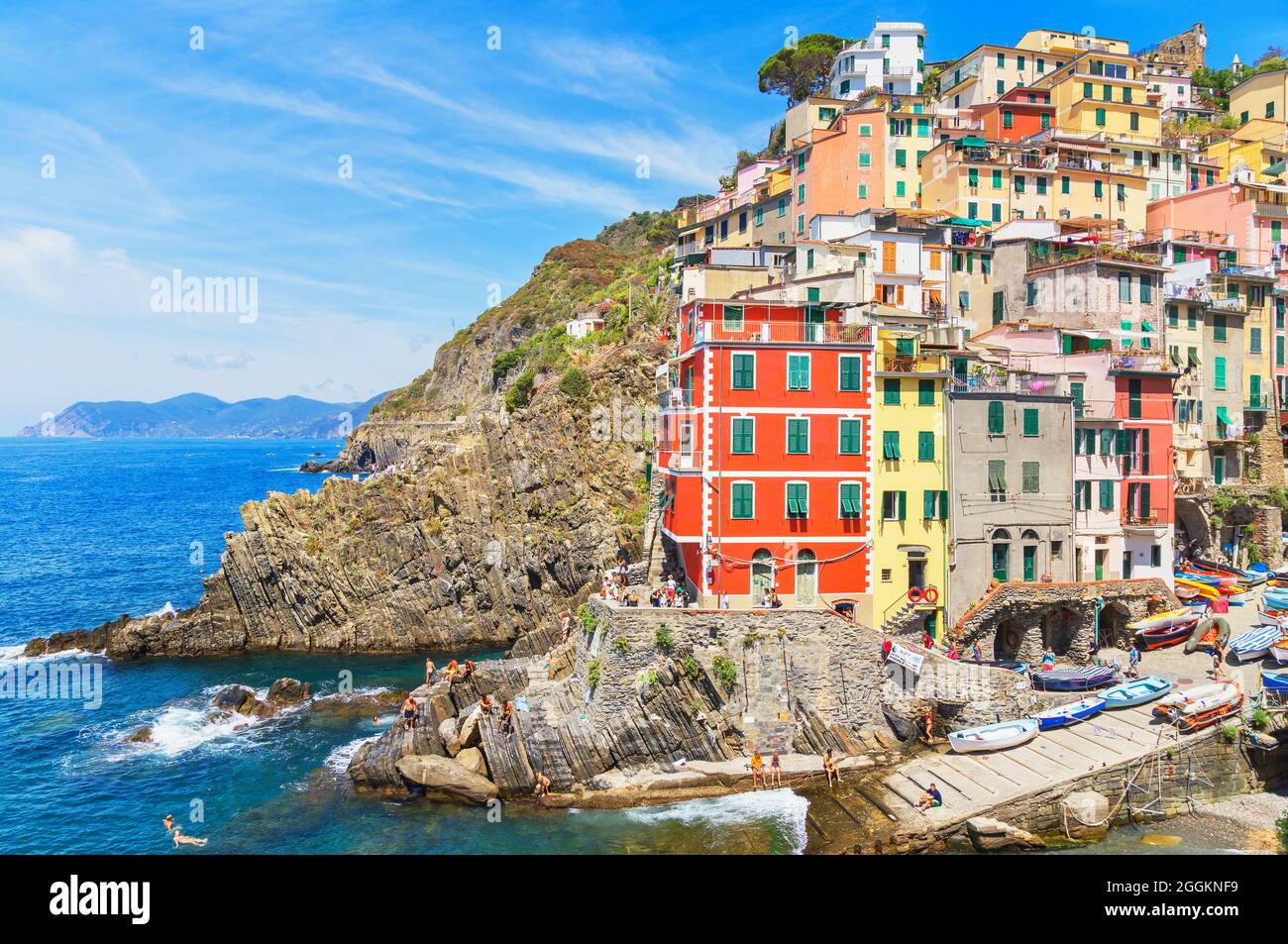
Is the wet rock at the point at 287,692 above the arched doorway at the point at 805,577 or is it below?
below

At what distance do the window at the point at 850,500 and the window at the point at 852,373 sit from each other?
4.38 meters

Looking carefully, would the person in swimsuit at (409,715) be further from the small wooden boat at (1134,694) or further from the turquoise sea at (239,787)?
the small wooden boat at (1134,694)

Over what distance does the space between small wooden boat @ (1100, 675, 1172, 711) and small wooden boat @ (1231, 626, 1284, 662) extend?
182 inches

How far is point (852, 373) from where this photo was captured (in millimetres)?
38344

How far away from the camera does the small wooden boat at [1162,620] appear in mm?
39469

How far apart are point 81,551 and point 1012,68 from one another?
111 meters

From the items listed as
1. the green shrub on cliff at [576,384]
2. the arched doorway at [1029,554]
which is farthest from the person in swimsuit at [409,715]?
the green shrub on cliff at [576,384]

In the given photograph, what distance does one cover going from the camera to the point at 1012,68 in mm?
84188

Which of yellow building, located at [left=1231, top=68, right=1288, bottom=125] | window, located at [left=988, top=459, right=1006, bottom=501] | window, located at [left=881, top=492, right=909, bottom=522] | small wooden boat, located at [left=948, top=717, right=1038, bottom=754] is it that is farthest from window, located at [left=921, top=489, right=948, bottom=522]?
yellow building, located at [left=1231, top=68, right=1288, bottom=125]

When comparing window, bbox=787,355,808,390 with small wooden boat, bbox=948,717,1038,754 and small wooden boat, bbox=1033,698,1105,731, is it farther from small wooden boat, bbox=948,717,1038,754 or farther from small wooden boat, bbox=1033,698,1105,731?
small wooden boat, bbox=1033,698,1105,731

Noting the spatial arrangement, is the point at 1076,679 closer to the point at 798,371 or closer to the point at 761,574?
the point at 761,574

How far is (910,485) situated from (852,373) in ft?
Result: 19.1
